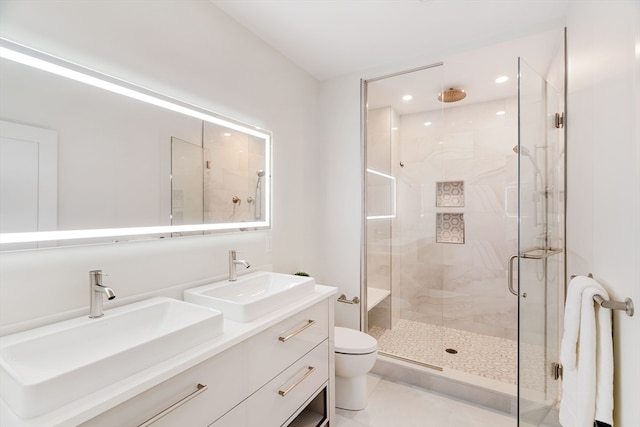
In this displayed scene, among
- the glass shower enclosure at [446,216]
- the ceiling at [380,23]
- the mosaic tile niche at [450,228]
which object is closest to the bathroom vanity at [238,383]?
the glass shower enclosure at [446,216]

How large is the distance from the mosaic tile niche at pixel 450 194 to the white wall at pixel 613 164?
61.7 inches

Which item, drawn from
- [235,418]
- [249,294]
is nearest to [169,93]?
[249,294]

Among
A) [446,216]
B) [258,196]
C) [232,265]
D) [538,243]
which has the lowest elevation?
[232,265]

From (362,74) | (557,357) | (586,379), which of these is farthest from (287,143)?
(557,357)

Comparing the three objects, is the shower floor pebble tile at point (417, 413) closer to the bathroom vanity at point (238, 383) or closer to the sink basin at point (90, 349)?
the bathroom vanity at point (238, 383)

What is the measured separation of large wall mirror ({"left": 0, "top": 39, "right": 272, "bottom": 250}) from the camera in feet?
3.30

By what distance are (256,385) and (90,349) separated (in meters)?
0.62

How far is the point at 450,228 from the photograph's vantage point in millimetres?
3246

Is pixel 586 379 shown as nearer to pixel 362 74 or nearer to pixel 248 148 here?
pixel 248 148

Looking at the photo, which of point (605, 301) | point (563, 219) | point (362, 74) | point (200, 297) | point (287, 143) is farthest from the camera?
point (362, 74)

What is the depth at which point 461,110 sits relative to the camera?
10.3 feet

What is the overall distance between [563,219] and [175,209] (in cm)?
236

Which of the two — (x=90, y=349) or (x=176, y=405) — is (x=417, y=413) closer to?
(x=176, y=405)

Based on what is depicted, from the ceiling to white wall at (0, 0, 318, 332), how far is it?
0.57 feet
